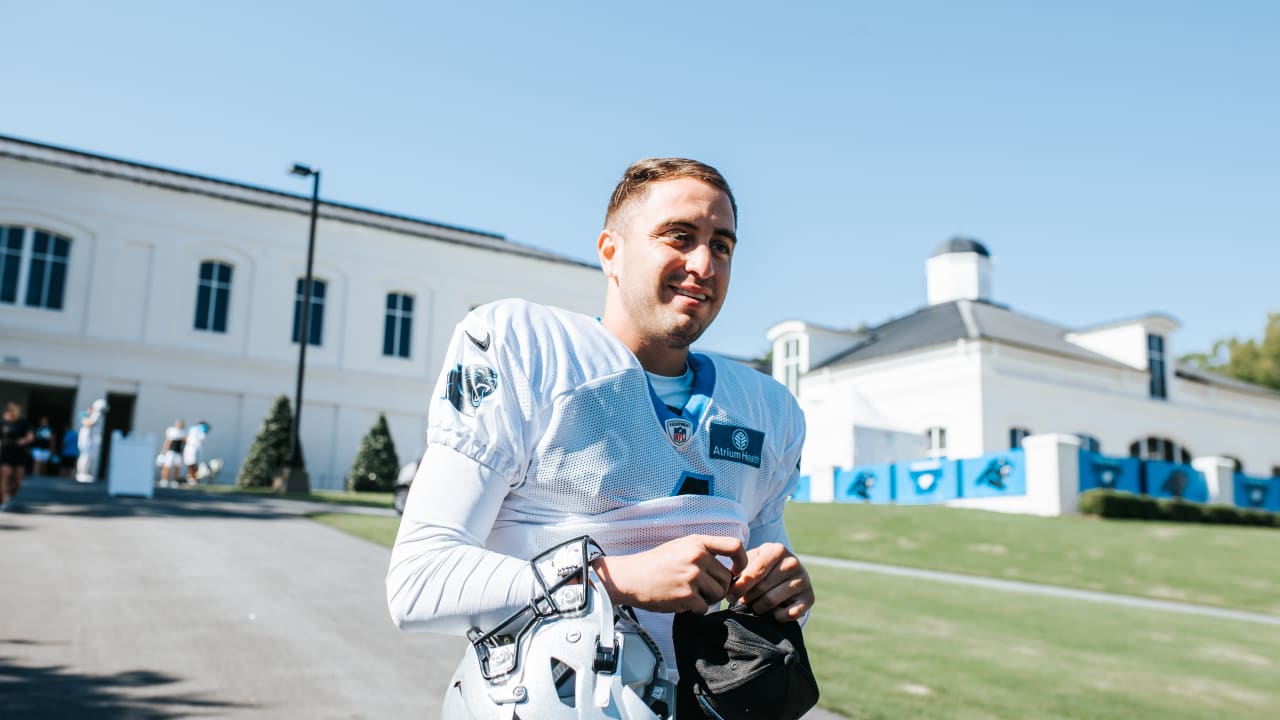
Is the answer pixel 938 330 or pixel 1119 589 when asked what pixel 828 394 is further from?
pixel 1119 589

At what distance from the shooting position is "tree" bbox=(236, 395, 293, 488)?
30.4 metres

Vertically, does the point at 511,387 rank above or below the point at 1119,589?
above

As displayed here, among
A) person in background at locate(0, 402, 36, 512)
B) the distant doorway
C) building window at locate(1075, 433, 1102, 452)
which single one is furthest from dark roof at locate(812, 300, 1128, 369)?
person in background at locate(0, 402, 36, 512)

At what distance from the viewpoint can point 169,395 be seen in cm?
3425

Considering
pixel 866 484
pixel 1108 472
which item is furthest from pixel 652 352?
pixel 866 484

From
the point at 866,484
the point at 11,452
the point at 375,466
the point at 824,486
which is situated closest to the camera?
the point at 11,452

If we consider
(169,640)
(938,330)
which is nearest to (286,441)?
(938,330)

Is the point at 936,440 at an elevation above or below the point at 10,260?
below

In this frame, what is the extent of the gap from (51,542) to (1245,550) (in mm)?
18721

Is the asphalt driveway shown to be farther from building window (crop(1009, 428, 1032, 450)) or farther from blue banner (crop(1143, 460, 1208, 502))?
building window (crop(1009, 428, 1032, 450))

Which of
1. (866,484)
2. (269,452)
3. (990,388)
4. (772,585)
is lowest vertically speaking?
(772,585)

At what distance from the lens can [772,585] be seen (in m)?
1.87

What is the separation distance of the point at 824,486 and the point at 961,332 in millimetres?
8412

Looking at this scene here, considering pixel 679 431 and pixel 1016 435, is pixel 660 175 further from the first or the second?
pixel 1016 435
